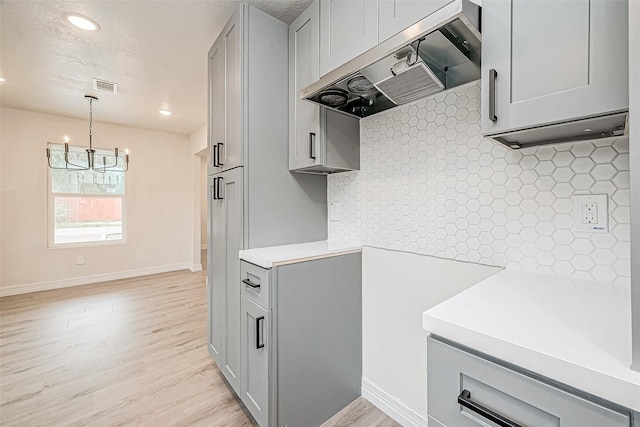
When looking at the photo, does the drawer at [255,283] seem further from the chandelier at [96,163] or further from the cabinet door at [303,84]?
the chandelier at [96,163]

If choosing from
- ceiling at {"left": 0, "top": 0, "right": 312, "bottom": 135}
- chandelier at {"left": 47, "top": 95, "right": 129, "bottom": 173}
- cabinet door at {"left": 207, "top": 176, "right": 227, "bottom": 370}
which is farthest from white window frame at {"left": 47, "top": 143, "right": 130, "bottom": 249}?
cabinet door at {"left": 207, "top": 176, "right": 227, "bottom": 370}

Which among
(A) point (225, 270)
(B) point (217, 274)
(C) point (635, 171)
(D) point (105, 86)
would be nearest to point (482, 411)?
(C) point (635, 171)

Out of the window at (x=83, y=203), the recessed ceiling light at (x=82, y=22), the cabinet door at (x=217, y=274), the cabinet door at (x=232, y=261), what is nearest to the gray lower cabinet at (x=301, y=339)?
the cabinet door at (x=232, y=261)

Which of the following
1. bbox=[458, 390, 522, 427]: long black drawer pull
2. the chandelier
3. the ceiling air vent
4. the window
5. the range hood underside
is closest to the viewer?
bbox=[458, 390, 522, 427]: long black drawer pull

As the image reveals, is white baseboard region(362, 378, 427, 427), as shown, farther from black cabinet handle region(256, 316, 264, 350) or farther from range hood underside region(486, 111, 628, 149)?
range hood underside region(486, 111, 628, 149)

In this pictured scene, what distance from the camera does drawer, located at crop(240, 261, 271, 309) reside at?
1.41 m

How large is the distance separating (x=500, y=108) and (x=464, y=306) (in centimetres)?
61

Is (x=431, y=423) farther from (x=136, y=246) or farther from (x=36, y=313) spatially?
(x=136, y=246)

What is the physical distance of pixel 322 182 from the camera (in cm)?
207

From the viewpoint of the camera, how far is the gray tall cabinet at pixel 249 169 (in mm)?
1674

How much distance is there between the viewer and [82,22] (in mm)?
1997

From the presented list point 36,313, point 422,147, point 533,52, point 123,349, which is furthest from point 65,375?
point 533,52

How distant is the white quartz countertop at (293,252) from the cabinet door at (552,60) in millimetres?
1002

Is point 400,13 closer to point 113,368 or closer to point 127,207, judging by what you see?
point 113,368
